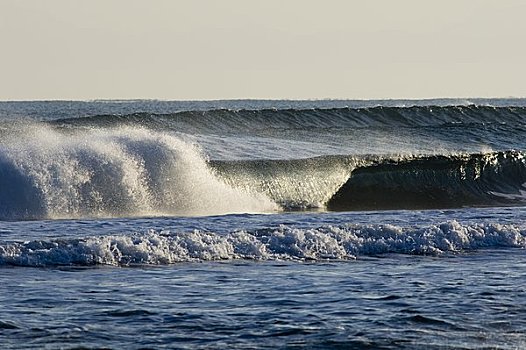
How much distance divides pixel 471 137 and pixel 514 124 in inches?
177

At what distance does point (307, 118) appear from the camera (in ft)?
132

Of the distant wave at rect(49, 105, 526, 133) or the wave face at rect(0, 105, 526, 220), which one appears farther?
the distant wave at rect(49, 105, 526, 133)

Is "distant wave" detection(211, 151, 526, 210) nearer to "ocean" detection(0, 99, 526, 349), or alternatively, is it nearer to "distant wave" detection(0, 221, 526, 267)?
"ocean" detection(0, 99, 526, 349)

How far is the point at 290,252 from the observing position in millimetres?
14344

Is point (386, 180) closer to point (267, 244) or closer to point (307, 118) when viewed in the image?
point (307, 118)

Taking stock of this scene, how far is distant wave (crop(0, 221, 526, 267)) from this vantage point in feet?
44.2

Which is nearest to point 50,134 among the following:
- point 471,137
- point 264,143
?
point 264,143

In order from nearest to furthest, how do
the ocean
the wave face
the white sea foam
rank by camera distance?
Result: the ocean < the white sea foam < the wave face

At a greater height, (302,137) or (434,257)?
(302,137)

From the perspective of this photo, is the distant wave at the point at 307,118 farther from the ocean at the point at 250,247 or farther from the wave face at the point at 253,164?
the ocean at the point at 250,247

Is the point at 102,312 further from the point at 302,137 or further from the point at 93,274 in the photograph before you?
the point at 302,137

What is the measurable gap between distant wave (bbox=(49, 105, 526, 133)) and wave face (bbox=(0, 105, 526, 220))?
0.08 meters

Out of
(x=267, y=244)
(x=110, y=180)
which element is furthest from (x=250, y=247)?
(x=110, y=180)

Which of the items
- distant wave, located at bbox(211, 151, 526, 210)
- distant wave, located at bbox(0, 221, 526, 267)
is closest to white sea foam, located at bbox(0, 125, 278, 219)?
distant wave, located at bbox(211, 151, 526, 210)
